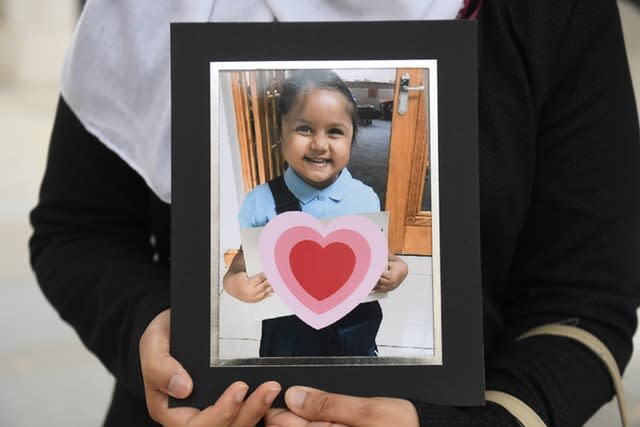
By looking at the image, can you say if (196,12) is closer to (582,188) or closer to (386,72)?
(386,72)

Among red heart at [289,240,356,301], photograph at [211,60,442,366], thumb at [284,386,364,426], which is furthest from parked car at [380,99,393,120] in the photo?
thumb at [284,386,364,426]

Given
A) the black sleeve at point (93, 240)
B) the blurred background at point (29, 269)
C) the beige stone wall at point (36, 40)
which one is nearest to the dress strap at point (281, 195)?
the black sleeve at point (93, 240)

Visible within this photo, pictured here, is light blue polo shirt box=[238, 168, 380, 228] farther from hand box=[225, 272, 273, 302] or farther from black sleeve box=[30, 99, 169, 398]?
black sleeve box=[30, 99, 169, 398]

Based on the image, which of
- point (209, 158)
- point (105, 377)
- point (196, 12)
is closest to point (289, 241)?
point (209, 158)

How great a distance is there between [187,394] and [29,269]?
7.26 feet

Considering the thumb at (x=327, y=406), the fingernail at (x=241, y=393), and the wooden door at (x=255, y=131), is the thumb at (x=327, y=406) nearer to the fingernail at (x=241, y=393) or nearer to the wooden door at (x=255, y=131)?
the fingernail at (x=241, y=393)

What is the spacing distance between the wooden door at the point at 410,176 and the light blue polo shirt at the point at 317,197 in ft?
0.06

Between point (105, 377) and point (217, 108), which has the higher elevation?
point (217, 108)

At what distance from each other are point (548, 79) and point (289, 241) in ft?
0.99

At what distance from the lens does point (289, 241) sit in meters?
0.62

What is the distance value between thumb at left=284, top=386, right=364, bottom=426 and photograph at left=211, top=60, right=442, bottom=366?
25mm

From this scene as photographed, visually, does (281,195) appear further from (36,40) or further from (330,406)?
(36,40)

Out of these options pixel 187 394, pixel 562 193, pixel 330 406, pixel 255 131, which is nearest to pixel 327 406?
pixel 330 406

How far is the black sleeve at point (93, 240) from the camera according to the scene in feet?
2.67
